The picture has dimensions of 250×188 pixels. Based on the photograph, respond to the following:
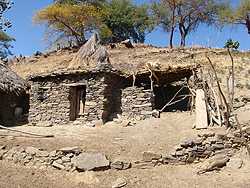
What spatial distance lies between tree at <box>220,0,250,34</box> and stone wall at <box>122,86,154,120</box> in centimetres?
2079

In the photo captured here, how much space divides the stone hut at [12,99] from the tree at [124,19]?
71.0 ft

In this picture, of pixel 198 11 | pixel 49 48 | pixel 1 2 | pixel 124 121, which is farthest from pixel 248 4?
pixel 124 121

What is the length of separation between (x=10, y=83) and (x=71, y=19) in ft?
61.0

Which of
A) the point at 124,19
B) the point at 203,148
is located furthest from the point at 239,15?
the point at 203,148

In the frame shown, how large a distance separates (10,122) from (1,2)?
8.95m

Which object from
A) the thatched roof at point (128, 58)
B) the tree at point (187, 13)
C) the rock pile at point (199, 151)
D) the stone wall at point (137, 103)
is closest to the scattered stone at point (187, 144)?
the rock pile at point (199, 151)

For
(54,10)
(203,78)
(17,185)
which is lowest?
(17,185)

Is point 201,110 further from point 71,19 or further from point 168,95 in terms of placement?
point 71,19

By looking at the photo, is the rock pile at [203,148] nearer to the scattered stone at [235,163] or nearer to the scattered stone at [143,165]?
the scattered stone at [235,163]

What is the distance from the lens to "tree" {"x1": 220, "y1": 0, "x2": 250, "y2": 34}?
116ft

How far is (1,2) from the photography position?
2397cm

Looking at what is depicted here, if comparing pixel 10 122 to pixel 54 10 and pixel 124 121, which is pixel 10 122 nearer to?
pixel 124 121

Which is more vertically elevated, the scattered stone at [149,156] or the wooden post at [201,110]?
the wooden post at [201,110]

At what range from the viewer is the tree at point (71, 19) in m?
35.5
